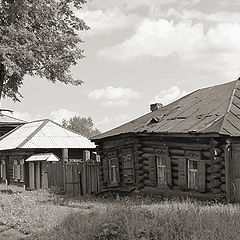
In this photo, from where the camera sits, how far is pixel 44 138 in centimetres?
3516

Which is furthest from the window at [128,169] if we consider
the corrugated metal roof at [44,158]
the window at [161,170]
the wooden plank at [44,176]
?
the wooden plank at [44,176]

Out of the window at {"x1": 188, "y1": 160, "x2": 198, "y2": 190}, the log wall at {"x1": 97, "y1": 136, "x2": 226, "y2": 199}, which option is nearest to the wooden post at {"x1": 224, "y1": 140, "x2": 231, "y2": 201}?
the log wall at {"x1": 97, "y1": 136, "x2": 226, "y2": 199}

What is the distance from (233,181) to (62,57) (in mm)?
10359

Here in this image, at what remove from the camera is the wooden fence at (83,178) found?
25.0m

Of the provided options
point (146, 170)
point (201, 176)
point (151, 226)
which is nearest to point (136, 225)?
point (151, 226)

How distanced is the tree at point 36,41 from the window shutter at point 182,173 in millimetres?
7400

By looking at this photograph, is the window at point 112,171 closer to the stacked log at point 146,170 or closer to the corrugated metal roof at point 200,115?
the corrugated metal roof at point 200,115

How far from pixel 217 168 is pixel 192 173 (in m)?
1.94

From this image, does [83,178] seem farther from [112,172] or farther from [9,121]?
[9,121]

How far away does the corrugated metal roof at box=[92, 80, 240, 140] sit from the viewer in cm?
1811

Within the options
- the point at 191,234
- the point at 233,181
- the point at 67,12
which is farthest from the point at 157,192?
the point at 191,234

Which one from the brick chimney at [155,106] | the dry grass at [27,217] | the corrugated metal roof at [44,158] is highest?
the brick chimney at [155,106]

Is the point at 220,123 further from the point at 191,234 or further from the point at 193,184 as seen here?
Result: the point at 191,234

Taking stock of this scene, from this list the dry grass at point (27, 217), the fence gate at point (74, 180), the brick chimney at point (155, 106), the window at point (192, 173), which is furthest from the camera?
the brick chimney at point (155, 106)
